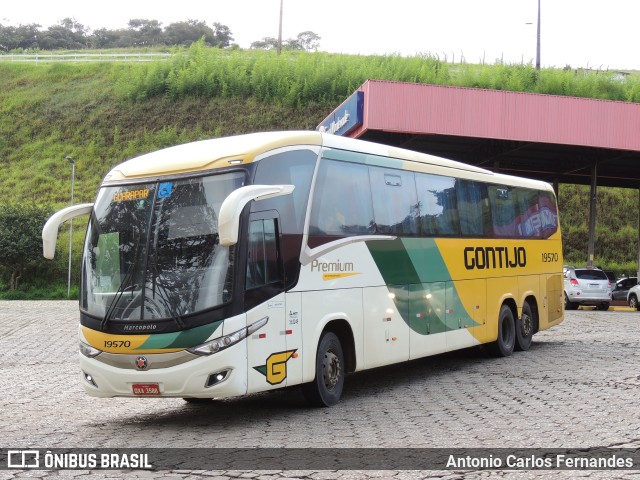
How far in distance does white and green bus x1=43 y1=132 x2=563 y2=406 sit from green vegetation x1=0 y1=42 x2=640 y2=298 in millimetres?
41883

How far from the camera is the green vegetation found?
58.4 metres

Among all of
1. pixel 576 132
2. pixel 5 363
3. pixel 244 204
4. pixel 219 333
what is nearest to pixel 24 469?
pixel 219 333

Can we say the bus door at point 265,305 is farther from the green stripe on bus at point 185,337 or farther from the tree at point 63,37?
the tree at point 63,37

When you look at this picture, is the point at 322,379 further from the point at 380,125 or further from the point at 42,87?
the point at 42,87

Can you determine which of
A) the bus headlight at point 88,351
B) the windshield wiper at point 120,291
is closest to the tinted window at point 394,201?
the windshield wiper at point 120,291

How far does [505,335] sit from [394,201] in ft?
16.9

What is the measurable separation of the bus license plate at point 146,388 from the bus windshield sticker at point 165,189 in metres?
2.08

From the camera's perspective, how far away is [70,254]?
4684cm

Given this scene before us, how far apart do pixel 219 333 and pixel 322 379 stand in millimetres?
1926

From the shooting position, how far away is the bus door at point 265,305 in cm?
968

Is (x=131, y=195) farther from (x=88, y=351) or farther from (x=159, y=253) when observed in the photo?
(x=88, y=351)

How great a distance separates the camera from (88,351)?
10031mm

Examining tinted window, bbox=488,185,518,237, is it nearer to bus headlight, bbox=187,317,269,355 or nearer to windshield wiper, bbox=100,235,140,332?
bus headlight, bbox=187,317,269,355

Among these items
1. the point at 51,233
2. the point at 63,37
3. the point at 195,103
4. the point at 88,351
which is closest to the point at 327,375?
the point at 88,351
